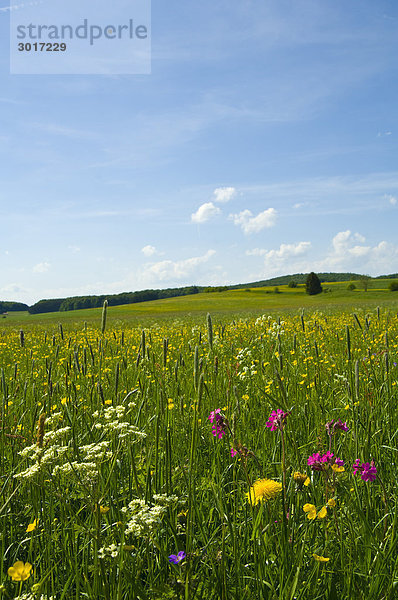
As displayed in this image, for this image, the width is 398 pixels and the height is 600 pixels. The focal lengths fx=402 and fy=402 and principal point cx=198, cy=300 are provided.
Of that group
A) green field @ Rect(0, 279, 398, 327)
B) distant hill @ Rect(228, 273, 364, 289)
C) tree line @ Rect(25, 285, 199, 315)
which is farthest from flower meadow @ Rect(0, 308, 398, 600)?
distant hill @ Rect(228, 273, 364, 289)

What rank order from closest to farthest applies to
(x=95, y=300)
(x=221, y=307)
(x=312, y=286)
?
1. (x=221, y=307)
2. (x=312, y=286)
3. (x=95, y=300)

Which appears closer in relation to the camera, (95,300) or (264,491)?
(264,491)

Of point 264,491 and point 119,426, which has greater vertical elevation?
point 119,426

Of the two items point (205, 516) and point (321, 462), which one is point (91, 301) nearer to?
point (205, 516)

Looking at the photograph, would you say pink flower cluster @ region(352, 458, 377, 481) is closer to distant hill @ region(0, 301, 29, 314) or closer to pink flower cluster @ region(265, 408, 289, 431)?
pink flower cluster @ region(265, 408, 289, 431)

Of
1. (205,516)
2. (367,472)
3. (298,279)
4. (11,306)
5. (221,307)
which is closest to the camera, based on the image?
(367,472)

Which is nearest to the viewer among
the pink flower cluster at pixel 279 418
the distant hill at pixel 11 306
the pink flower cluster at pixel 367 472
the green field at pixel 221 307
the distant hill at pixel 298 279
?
the pink flower cluster at pixel 279 418

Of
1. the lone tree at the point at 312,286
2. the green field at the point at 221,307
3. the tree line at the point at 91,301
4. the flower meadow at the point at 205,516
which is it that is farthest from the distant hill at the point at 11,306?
the flower meadow at the point at 205,516

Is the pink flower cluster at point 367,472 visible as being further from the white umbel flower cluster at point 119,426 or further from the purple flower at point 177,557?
the white umbel flower cluster at point 119,426

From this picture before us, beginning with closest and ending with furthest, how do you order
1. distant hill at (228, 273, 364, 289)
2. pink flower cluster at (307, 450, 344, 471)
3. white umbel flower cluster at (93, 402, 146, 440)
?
pink flower cluster at (307, 450, 344, 471), white umbel flower cluster at (93, 402, 146, 440), distant hill at (228, 273, 364, 289)

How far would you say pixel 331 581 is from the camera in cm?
144

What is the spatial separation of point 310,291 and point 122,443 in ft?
281

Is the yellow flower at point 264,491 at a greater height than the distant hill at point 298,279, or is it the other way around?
the distant hill at point 298,279

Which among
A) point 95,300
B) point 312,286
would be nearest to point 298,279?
point 312,286
